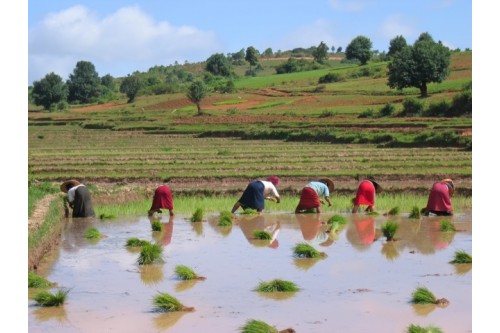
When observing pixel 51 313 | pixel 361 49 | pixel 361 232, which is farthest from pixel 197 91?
pixel 51 313

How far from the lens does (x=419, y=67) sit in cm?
6650

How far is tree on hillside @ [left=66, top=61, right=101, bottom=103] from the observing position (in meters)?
107

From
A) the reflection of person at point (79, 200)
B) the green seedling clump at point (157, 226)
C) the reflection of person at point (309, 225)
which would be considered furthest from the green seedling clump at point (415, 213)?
the reflection of person at point (79, 200)

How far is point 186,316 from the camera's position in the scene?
8.96 m

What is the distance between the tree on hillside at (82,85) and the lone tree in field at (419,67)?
2004 inches

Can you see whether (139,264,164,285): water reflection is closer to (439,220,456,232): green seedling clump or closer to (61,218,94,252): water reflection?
(61,218,94,252): water reflection

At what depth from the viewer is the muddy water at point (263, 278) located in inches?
345

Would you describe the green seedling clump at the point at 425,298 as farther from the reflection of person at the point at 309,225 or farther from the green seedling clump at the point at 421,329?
the reflection of person at the point at 309,225

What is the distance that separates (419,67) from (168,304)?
59.9 m

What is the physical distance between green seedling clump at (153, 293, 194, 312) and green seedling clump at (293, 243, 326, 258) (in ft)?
12.0

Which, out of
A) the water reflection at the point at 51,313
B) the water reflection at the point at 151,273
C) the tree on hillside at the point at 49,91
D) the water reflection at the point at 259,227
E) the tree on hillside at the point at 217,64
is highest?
the tree on hillside at the point at 217,64

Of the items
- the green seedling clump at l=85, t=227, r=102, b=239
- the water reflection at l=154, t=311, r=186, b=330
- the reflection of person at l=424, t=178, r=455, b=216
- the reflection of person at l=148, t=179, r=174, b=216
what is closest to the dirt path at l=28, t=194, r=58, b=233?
the green seedling clump at l=85, t=227, r=102, b=239
